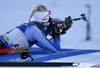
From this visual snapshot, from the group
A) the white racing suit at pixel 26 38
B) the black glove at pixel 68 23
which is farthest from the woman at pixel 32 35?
the black glove at pixel 68 23

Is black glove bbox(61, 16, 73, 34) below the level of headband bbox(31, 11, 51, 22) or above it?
below

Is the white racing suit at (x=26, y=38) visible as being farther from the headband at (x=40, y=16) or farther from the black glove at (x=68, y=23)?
the black glove at (x=68, y=23)

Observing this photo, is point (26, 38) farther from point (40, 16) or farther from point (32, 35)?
point (40, 16)

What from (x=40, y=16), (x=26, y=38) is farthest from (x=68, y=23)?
(x=26, y=38)

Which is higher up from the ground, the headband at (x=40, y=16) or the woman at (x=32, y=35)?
the headband at (x=40, y=16)

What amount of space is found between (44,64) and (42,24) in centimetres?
56

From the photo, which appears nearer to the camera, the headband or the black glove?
the headband

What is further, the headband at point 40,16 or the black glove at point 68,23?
the black glove at point 68,23

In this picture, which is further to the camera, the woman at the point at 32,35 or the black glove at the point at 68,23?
the black glove at the point at 68,23

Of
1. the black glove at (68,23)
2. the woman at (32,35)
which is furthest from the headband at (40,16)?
the black glove at (68,23)

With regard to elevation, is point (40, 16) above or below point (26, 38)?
above

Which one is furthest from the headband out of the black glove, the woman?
the black glove

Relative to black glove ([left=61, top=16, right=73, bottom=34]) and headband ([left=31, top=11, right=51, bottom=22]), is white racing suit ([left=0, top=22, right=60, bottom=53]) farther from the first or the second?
black glove ([left=61, top=16, right=73, bottom=34])

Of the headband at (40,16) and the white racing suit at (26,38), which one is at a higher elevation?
the headband at (40,16)
